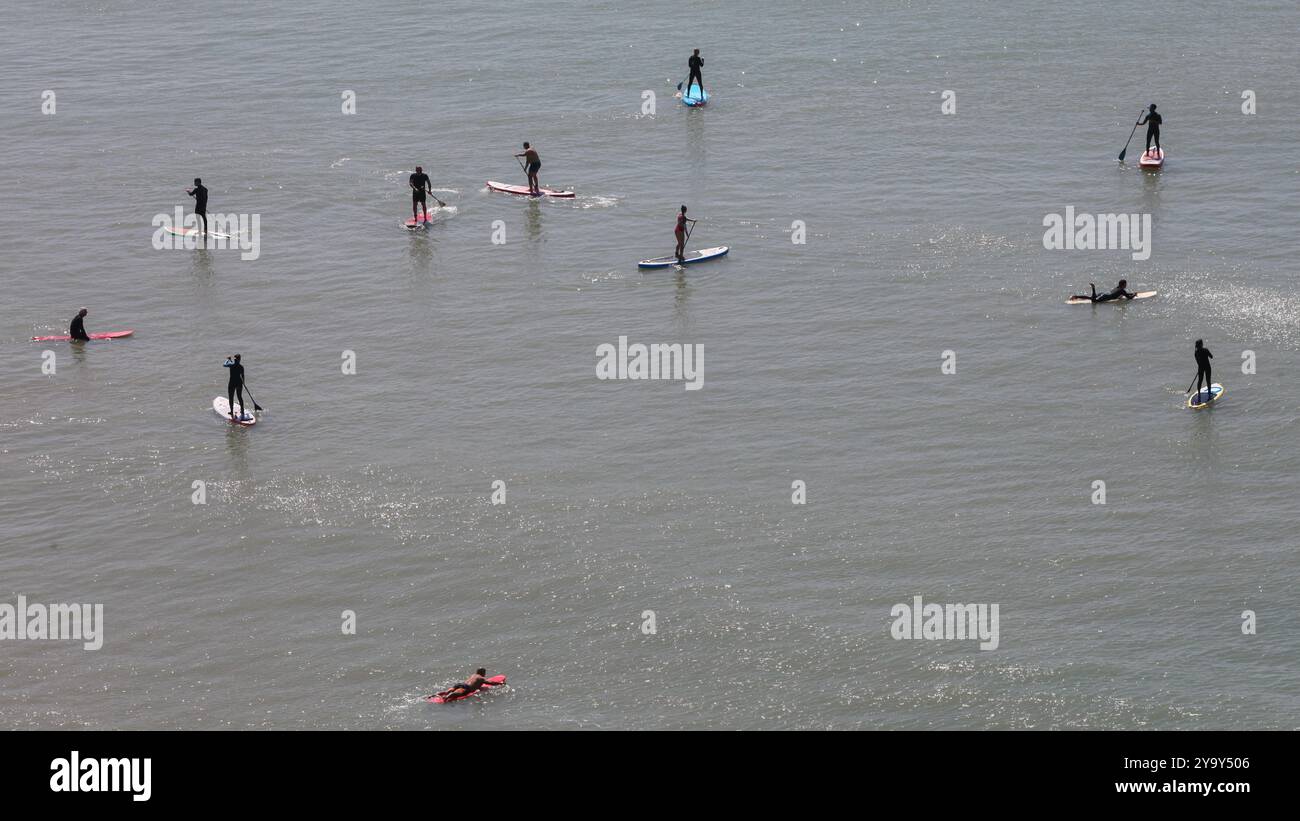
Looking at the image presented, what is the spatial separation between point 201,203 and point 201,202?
44 millimetres

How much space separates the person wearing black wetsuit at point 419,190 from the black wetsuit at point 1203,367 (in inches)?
1027

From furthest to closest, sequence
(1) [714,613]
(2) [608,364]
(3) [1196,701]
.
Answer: (2) [608,364]
(1) [714,613]
(3) [1196,701]


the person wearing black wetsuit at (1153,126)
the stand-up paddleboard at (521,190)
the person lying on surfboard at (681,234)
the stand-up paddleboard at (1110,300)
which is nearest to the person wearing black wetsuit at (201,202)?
the stand-up paddleboard at (521,190)

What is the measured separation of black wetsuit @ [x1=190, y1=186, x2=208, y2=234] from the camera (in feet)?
188

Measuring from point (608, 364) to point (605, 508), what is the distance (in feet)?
27.6

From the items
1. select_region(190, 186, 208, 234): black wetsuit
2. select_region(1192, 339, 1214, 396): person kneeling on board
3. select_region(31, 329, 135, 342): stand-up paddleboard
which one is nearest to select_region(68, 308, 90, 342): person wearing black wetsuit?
select_region(31, 329, 135, 342): stand-up paddleboard

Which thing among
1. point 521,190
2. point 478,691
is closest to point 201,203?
point 521,190

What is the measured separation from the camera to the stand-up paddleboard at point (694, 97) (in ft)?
229

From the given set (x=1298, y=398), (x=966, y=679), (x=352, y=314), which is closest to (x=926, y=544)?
(x=966, y=679)

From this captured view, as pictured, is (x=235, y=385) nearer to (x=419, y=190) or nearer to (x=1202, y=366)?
(x=419, y=190)

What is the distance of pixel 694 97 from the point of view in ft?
229

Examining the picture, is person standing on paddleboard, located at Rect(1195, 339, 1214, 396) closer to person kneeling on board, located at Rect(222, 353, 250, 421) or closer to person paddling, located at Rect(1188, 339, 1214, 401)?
person paddling, located at Rect(1188, 339, 1214, 401)

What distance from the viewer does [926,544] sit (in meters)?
37.8

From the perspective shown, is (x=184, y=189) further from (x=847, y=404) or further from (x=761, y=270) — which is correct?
(x=847, y=404)
